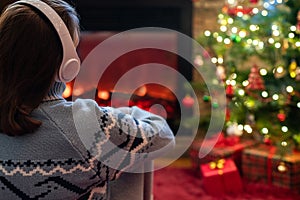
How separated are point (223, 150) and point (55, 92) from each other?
1969 mm

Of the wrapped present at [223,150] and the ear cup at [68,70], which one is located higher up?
the ear cup at [68,70]

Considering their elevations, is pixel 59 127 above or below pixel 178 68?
above

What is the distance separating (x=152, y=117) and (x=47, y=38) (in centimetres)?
28

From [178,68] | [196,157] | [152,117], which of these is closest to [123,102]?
[152,117]

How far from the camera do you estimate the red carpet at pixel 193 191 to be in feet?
7.98

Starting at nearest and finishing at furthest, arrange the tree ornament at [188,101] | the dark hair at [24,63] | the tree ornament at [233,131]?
the dark hair at [24,63], the tree ornament at [233,131], the tree ornament at [188,101]

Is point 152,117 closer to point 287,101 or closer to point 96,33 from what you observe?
point 287,101

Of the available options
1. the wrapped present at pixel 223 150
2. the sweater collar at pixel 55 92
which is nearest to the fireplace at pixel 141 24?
the wrapped present at pixel 223 150

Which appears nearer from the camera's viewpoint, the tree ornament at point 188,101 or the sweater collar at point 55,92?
the sweater collar at point 55,92

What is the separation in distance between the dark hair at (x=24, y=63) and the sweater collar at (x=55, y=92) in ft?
0.05

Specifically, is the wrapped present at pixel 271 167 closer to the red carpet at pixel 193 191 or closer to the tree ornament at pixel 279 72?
the red carpet at pixel 193 191

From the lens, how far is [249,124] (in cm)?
259

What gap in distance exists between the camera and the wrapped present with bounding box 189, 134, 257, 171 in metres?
2.68

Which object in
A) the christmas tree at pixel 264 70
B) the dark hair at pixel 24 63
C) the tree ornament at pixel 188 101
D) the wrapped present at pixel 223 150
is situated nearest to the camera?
the dark hair at pixel 24 63
